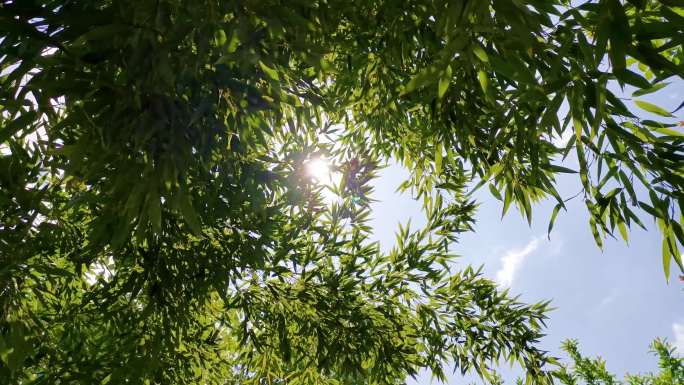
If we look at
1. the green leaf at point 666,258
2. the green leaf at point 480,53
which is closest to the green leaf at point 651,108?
the green leaf at point 666,258

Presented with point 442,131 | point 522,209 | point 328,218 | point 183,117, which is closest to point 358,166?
point 328,218

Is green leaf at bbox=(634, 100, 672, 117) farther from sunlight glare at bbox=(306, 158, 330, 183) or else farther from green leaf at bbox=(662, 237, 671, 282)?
sunlight glare at bbox=(306, 158, 330, 183)

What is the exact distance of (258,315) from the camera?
365 cm

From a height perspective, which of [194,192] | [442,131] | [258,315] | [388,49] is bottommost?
[258,315]

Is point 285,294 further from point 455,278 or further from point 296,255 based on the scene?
point 455,278

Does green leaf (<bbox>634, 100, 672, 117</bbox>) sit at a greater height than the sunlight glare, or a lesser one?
lesser

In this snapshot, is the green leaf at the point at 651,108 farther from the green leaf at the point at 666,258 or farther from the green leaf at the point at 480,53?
the green leaf at the point at 480,53

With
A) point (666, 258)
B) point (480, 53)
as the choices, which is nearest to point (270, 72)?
point (480, 53)

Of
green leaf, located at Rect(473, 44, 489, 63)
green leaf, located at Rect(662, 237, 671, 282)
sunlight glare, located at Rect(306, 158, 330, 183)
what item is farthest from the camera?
sunlight glare, located at Rect(306, 158, 330, 183)

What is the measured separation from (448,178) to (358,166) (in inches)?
30.8

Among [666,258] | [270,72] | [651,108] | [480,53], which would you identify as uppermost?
[651,108]

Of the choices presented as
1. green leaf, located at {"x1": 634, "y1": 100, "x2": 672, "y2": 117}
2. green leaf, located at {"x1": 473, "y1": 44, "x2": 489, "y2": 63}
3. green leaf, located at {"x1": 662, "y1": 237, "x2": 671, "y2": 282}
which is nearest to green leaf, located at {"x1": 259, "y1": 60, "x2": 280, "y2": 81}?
green leaf, located at {"x1": 473, "y1": 44, "x2": 489, "y2": 63}

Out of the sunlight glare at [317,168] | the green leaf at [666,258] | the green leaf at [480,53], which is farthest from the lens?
the sunlight glare at [317,168]

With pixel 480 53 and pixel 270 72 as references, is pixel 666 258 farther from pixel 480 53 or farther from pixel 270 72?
pixel 270 72
